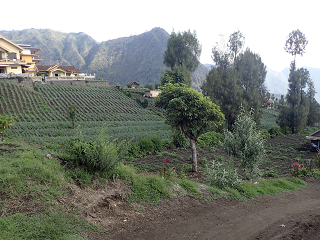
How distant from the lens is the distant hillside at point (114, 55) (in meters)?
105

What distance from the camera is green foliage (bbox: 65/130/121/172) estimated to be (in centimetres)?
618

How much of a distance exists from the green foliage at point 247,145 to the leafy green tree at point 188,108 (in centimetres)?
192

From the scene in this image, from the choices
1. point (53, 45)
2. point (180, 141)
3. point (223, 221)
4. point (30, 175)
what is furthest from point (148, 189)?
point (53, 45)

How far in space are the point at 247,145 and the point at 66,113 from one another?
2586 cm

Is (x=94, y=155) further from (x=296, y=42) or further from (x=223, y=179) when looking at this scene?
(x=296, y=42)

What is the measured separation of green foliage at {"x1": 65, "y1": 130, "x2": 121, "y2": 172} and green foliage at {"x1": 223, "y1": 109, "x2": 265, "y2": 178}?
209 inches

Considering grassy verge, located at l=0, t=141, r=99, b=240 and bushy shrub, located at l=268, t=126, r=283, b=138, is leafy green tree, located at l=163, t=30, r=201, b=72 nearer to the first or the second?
bushy shrub, located at l=268, t=126, r=283, b=138

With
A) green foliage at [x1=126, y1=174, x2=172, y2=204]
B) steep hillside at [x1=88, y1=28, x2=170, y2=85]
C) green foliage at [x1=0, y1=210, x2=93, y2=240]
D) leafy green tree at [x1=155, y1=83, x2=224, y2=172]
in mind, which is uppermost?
steep hillside at [x1=88, y1=28, x2=170, y2=85]

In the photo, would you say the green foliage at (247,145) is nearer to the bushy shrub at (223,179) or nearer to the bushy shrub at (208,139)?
the bushy shrub at (223,179)

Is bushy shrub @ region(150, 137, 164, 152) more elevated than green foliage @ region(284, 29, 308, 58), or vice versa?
green foliage @ region(284, 29, 308, 58)

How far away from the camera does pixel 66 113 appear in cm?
2931

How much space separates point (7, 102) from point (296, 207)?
32.1 metres

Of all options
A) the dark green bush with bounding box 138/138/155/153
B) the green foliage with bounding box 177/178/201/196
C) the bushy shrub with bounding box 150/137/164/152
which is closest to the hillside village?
the green foliage with bounding box 177/178/201/196

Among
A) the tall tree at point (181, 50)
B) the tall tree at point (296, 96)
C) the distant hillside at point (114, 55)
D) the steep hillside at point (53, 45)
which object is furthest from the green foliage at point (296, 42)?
the steep hillside at point (53, 45)
